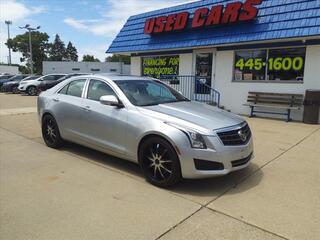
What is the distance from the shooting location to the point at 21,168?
5.39 metres

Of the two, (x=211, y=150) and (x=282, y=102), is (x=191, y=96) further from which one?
(x=211, y=150)

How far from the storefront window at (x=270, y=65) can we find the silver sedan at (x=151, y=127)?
262 inches

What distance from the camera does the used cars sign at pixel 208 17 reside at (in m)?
11.5

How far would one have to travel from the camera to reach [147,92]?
18.4 ft

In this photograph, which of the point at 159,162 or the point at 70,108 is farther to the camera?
the point at 70,108

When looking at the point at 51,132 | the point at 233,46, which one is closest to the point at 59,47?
the point at 233,46

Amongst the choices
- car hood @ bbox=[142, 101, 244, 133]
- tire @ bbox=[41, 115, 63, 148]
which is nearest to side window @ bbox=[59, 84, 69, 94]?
tire @ bbox=[41, 115, 63, 148]

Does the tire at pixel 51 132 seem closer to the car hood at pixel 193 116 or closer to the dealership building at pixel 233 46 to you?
the car hood at pixel 193 116

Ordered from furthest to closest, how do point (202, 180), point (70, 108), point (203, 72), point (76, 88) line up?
point (203, 72)
point (76, 88)
point (70, 108)
point (202, 180)

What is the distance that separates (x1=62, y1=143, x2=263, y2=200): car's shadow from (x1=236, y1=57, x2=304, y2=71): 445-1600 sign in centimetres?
656

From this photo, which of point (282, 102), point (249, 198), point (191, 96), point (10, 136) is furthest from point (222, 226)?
point (191, 96)

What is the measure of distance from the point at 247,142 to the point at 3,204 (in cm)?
345

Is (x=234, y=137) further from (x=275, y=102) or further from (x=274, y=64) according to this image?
(x=274, y=64)

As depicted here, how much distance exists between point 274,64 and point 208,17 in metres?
3.30
